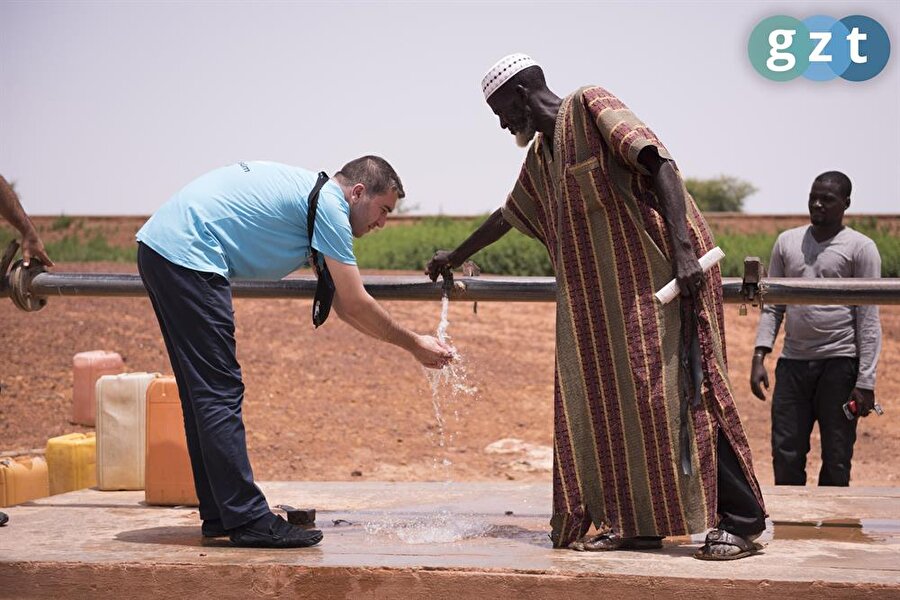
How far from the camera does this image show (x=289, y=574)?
3.92 metres

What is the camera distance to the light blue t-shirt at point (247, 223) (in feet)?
14.0

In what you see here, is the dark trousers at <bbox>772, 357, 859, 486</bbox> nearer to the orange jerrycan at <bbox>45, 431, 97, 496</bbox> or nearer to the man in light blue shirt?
the man in light blue shirt

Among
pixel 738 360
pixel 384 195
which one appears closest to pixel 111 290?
pixel 384 195

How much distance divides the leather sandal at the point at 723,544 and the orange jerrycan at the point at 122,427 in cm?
280

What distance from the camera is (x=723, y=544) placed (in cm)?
394

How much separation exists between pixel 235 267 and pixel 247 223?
0.62 ft

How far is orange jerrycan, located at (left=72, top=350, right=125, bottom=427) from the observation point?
982cm

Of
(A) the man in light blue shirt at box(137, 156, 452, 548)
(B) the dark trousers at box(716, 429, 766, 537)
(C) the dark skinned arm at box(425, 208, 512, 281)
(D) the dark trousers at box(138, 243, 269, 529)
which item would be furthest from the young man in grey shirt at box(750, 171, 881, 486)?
(D) the dark trousers at box(138, 243, 269, 529)

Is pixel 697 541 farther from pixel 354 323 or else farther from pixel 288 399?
Answer: pixel 288 399

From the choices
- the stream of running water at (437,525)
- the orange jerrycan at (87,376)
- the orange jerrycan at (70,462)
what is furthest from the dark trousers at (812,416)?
the orange jerrycan at (87,376)

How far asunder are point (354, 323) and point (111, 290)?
1.30 metres

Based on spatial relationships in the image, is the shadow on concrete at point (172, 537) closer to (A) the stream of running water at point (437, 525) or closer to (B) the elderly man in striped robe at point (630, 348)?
(A) the stream of running water at point (437, 525)

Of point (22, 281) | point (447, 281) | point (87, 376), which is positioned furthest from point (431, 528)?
point (87, 376)

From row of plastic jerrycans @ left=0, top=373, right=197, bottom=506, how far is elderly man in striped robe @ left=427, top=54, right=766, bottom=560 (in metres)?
1.87
